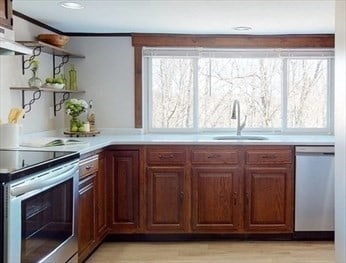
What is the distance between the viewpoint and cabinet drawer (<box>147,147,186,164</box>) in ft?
13.9

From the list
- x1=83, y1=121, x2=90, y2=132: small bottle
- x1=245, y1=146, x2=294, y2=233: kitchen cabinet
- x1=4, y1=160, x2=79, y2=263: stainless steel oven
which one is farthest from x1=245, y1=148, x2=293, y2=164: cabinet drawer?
x1=4, y1=160, x2=79, y2=263: stainless steel oven

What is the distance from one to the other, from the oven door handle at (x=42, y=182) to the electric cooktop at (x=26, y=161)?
0.16ft

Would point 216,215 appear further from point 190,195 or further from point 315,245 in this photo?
point 315,245

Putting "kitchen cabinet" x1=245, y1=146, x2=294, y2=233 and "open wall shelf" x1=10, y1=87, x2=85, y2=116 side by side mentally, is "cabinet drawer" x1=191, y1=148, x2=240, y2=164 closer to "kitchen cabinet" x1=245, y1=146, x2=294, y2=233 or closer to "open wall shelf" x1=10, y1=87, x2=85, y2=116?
"kitchen cabinet" x1=245, y1=146, x2=294, y2=233

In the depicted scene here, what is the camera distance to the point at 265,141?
4.23 meters

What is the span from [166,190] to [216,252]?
27.7 inches

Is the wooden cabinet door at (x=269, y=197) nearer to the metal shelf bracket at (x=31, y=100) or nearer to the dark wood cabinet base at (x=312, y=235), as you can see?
the dark wood cabinet base at (x=312, y=235)

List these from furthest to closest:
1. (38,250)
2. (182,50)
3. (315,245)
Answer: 1. (182,50)
2. (315,245)
3. (38,250)

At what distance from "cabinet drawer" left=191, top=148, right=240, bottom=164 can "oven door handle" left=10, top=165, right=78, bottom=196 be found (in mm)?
1540

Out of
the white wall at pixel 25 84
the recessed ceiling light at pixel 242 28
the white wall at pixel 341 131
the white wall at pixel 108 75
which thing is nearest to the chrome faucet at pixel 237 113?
the recessed ceiling light at pixel 242 28

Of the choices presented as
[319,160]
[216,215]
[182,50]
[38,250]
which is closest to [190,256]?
[216,215]

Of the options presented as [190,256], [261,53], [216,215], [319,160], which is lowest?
[190,256]

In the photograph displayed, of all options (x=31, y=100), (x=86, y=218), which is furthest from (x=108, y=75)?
(x=86, y=218)

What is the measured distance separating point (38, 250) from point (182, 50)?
9.95ft
